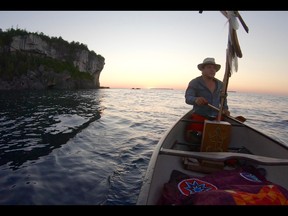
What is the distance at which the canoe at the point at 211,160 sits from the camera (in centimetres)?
259

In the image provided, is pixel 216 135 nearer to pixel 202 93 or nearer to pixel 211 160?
pixel 211 160

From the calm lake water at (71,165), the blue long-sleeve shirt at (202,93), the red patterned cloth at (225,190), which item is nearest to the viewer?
the red patterned cloth at (225,190)

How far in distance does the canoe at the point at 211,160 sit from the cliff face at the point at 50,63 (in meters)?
50.4

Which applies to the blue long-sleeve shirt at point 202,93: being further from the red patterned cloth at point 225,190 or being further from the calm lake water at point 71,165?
the red patterned cloth at point 225,190

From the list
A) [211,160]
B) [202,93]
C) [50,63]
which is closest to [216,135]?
[211,160]

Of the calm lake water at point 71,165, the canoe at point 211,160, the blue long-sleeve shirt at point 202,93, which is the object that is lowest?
the calm lake water at point 71,165

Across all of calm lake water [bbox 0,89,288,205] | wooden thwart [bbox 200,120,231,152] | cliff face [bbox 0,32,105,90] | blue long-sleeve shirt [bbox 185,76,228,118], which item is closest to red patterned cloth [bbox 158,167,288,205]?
wooden thwart [bbox 200,120,231,152]

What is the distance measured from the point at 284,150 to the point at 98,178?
3.85m

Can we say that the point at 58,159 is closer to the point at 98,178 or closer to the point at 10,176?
the point at 10,176

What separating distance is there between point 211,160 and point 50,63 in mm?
73752

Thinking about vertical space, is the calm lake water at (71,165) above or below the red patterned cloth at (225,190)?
below

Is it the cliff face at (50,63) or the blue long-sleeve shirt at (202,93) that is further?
the cliff face at (50,63)

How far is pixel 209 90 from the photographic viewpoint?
536 cm

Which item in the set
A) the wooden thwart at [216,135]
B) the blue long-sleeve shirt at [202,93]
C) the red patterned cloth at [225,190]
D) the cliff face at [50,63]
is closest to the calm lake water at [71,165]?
the red patterned cloth at [225,190]
